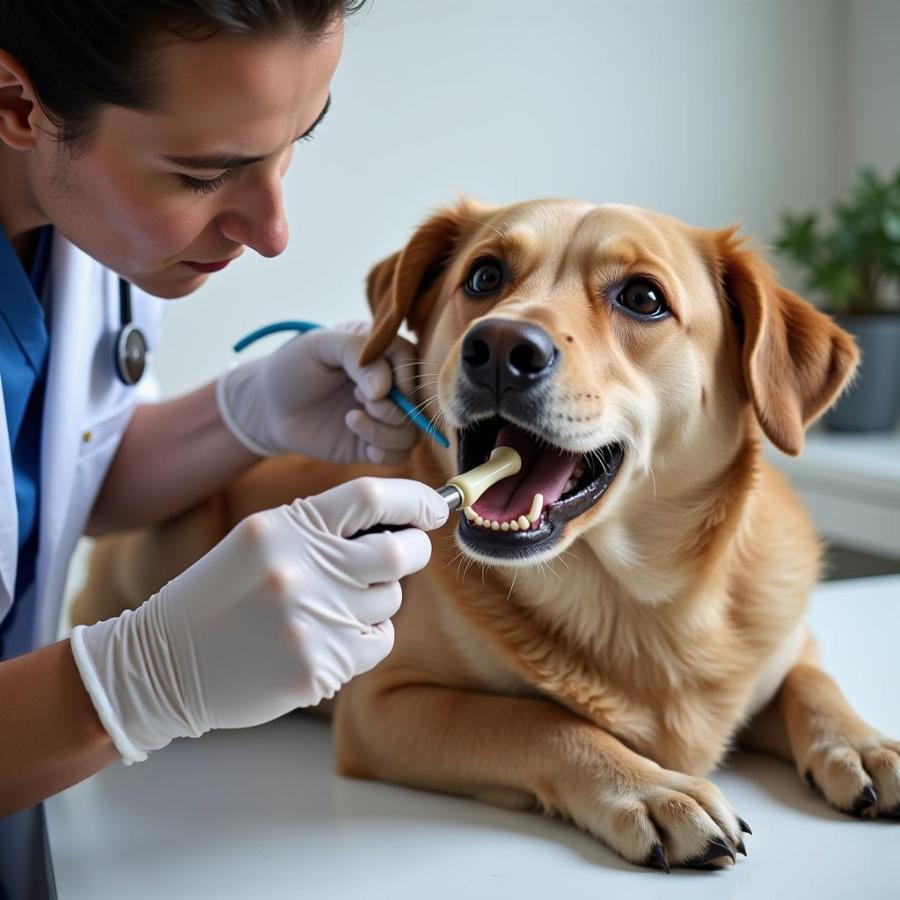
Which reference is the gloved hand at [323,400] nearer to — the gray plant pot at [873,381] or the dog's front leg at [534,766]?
the dog's front leg at [534,766]

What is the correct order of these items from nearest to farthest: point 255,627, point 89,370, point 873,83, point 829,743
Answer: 1. point 255,627
2. point 829,743
3. point 89,370
4. point 873,83

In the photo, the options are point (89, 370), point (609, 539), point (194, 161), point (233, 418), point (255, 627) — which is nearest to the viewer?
point (255, 627)

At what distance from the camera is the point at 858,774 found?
1.07 meters

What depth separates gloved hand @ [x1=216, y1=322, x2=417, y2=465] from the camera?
131 centimetres

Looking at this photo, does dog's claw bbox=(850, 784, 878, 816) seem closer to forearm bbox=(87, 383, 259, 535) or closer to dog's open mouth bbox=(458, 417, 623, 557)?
dog's open mouth bbox=(458, 417, 623, 557)

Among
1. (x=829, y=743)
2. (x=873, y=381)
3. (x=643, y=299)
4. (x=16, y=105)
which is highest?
(x=16, y=105)

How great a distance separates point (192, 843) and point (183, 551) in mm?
594

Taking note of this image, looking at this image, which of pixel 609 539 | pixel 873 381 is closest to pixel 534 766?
pixel 609 539

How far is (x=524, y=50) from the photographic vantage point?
2.80 meters

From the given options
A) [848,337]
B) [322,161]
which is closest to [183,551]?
[848,337]

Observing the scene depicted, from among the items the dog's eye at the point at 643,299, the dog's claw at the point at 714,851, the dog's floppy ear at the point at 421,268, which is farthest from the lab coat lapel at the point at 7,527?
the dog's claw at the point at 714,851

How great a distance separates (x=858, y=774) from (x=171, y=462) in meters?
0.95

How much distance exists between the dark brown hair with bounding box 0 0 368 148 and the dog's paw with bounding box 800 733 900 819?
2.85 feet

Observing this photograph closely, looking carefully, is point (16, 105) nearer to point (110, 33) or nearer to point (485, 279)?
point (110, 33)
